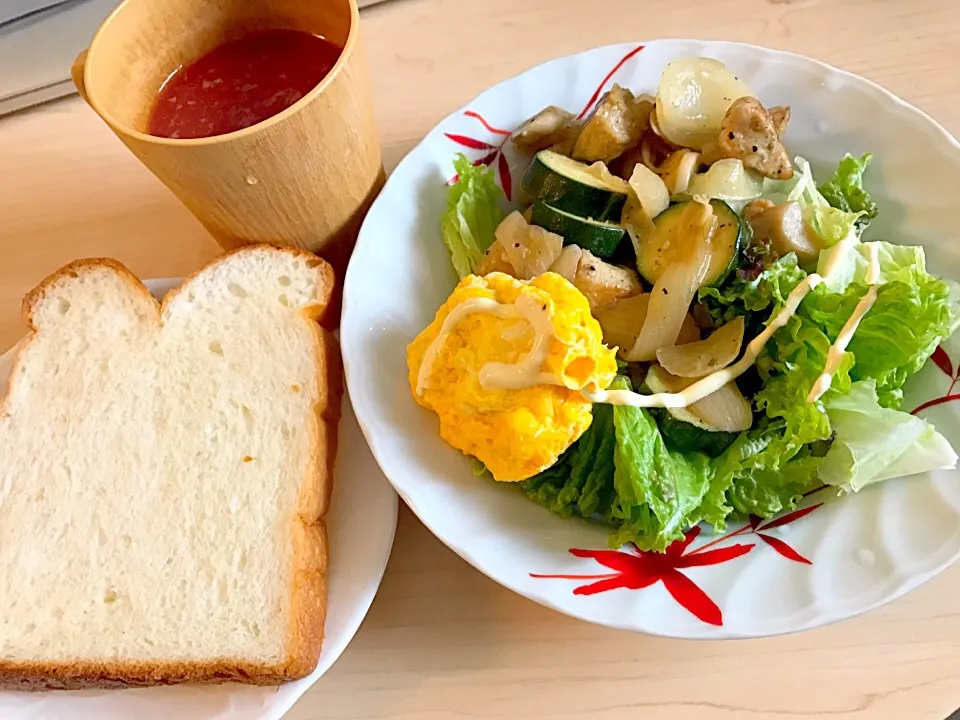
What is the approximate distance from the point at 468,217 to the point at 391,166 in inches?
12.7

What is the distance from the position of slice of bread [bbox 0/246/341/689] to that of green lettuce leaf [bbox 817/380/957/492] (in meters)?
0.74

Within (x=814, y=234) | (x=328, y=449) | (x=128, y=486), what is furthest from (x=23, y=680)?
(x=814, y=234)

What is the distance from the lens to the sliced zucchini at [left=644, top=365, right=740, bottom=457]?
3.52ft

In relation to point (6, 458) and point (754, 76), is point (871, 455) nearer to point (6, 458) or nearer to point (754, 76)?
point (754, 76)

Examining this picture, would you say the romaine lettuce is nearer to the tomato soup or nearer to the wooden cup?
the wooden cup

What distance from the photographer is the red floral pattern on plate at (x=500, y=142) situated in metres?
1.32

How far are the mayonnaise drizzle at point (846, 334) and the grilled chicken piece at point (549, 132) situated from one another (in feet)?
1.68

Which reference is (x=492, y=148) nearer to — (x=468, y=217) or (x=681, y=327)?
(x=468, y=217)

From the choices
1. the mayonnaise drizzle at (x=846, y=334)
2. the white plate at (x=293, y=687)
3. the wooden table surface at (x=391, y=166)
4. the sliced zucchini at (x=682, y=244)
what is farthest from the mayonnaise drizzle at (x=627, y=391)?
the wooden table surface at (x=391, y=166)

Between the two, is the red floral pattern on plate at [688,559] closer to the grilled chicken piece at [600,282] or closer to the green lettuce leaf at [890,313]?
the green lettuce leaf at [890,313]

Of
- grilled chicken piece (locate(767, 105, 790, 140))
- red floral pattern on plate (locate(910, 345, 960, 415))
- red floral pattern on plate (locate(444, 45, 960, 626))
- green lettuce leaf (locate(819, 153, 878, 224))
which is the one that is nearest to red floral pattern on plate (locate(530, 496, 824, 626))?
red floral pattern on plate (locate(444, 45, 960, 626))

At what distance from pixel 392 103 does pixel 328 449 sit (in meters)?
0.77

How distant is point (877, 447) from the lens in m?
1.02

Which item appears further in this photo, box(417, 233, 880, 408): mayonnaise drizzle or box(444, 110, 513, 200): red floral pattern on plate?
box(444, 110, 513, 200): red floral pattern on plate
